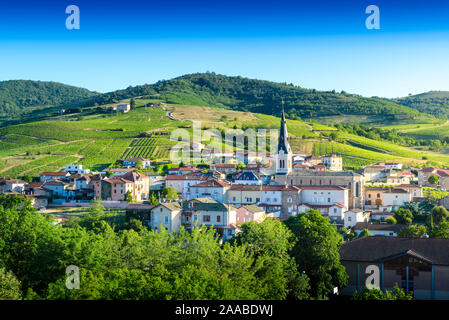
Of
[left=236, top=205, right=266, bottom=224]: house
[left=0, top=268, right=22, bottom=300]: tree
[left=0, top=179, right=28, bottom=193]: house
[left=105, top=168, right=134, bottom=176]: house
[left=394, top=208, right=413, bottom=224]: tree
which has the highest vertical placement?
[left=105, top=168, right=134, bottom=176]: house

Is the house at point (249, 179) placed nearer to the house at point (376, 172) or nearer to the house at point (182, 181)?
the house at point (182, 181)

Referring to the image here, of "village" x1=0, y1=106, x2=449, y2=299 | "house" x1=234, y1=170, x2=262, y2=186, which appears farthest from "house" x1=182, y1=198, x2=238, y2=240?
"house" x1=234, y1=170, x2=262, y2=186

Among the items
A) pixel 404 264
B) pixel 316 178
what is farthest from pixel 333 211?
pixel 404 264

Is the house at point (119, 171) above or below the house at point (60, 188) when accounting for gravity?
above

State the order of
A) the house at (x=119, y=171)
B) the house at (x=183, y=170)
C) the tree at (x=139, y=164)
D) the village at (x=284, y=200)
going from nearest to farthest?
1. the village at (x=284, y=200)
2. the house at (x=183, y=170)
3. the house at (x=119, y=171)
4. the tree at (x=139, y=164)

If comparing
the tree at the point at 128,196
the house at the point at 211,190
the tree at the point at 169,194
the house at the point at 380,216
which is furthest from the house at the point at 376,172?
the tree at the point at 128,196

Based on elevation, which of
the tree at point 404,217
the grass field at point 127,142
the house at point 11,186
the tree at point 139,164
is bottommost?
the tree at point 404,217

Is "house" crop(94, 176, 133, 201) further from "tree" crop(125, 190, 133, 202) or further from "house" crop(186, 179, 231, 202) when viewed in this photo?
"house" crop(186, 179, 231, 202)
